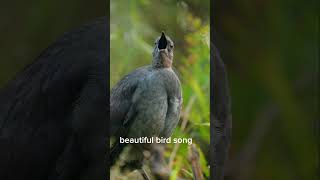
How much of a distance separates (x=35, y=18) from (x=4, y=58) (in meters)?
0.10

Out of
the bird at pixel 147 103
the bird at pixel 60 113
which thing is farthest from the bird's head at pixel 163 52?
the bird at pixel 60 113

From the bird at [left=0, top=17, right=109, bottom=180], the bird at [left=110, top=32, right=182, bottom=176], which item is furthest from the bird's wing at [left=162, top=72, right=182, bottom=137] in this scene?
the bird at [left=0, top=17, right=109, bottom=180]

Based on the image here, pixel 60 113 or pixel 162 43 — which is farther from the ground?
pixel 162 43

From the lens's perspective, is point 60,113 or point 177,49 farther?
point 60,113

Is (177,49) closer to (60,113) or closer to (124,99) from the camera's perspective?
(124,99)

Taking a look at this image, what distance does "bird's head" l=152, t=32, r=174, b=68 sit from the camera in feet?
3.46

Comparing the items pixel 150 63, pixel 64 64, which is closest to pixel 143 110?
pixel 150 63

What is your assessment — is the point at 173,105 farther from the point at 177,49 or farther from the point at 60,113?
the point at 60,113

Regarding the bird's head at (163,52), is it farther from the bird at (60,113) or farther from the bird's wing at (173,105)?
the bird at (60,113)

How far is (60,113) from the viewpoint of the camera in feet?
4.13

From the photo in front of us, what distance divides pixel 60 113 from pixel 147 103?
0.78 feet

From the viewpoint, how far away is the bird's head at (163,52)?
1054mm

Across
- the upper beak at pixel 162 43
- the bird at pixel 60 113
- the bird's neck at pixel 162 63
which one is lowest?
the bird at pixel 60 113

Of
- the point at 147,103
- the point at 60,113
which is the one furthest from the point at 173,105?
the point at 60,113
